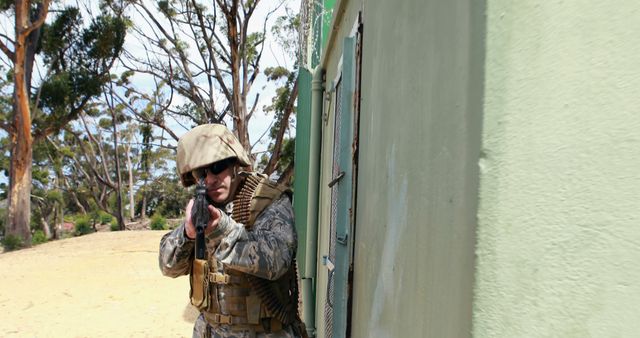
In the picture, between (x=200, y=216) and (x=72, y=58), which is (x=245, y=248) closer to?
(x=200, y=216)

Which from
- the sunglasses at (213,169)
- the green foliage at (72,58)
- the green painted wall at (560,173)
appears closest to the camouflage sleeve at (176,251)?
the sunglasses at (213,169)

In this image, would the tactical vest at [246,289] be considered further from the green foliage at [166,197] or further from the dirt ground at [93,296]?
the green foliage at [166,197]

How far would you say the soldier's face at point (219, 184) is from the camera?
2285 mm

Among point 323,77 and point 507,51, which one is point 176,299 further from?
point 507,51

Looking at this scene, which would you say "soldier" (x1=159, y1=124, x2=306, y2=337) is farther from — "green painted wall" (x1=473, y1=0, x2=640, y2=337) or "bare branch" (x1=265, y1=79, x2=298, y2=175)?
"bare branch" (x1=265, y1=79, x2=298, y2=175)

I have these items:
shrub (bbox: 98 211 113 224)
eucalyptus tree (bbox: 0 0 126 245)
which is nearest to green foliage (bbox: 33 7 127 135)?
eucalyptus tree (bbox: 0 0 126 245)

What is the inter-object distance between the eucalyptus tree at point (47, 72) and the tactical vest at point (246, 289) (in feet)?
50.9

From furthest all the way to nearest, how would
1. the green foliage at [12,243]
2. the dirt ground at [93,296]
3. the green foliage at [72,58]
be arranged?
the green foliage at [72,58] < the green foliage at [12,243] < the dirt ground at [93,296]

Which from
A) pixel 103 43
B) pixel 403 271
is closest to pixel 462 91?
pixel 403 271

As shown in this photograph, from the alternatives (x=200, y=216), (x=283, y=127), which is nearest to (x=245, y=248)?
(x=200, y=216)

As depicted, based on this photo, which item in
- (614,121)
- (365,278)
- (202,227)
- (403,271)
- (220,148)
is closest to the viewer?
(614,121)

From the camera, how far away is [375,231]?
1.45 metres

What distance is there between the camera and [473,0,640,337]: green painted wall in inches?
26.7

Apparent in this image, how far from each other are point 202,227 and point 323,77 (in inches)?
95.1
